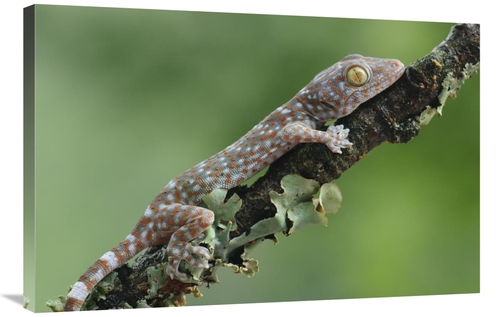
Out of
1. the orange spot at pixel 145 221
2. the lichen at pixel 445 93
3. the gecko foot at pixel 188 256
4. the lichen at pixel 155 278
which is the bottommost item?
the lichen at pixel 155 278

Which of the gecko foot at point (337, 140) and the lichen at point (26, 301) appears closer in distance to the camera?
the gecko foot at point (337, 140)

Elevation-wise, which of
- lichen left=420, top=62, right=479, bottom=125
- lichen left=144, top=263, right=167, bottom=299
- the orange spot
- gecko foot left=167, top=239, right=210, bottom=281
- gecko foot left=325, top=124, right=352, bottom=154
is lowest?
lichen left=144, top=263, right=167, bottom=299

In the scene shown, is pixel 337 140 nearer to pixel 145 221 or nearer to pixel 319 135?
pixel 319 135

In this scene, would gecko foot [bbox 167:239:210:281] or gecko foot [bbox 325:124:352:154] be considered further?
gecko foot [bbox 325:124:352:154]

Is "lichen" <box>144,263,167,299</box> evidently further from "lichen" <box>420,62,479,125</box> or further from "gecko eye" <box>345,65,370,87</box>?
"lichen" <box>420,62,479,125</box>

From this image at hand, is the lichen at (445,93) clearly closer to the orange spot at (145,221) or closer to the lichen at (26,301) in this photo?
the orange spot at (145,221)

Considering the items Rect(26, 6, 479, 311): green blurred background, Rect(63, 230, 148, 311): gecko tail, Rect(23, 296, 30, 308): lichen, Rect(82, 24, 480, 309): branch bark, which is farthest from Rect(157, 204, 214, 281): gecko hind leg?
Rect(23, 296, 30, 308): lichen

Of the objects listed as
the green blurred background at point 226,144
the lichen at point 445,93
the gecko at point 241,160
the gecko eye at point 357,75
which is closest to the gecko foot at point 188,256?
the gecko at point 241,160

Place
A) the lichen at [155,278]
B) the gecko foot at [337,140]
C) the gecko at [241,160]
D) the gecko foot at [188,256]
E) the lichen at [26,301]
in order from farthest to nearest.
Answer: the lichen at [26,301] → the gecko foot at [337,140] → the gecko at [241,160] → the gecko foot at [188,256] → the lichen at [155,278]
